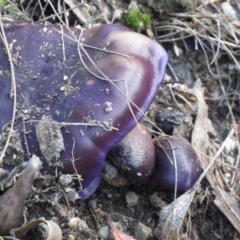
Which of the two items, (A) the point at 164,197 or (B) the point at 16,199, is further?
(A) the point at 164,197

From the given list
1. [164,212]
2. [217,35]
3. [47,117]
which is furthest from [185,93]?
[47,117]

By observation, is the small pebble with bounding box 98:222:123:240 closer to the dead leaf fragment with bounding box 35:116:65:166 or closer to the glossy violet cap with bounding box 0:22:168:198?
the glossy violet cap with bounding box 0:22:168:198

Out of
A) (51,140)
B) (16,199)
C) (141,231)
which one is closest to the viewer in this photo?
(16,199)

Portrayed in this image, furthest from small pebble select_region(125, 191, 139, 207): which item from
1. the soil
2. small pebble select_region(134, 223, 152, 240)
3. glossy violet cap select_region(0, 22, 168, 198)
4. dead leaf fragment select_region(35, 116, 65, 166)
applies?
dead leaf fragment select_region(35, 116, 65, 166)

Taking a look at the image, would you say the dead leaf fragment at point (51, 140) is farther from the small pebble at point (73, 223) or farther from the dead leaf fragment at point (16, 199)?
the small pebble at point (73, 223)

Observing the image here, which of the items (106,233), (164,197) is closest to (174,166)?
(164,197)

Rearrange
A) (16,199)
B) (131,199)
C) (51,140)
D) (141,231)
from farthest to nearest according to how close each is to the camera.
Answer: (131,199)
(141,231)
(51,140)
(16,199)

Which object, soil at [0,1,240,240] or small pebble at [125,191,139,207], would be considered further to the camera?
small pebble at [125,191,139,207]

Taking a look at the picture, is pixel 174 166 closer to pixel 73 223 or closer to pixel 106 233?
pixel 106 233
